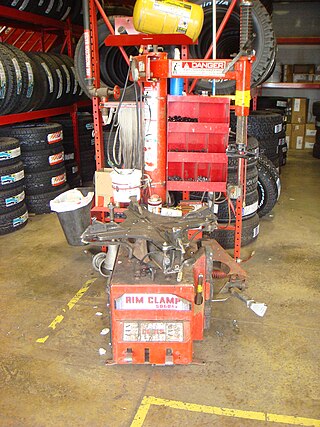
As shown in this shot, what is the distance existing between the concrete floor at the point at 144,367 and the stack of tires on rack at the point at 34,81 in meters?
1.80

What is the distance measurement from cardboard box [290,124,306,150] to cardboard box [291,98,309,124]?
11 cm

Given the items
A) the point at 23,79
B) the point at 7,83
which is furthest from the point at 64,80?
the point at 7,83

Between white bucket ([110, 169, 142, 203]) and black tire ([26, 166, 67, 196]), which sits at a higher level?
white bucket ([110, 169, 142, 203])

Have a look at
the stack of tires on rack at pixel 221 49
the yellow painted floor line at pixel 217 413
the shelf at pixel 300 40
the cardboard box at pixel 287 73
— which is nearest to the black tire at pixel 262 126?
→ the stack of tires on rack at pixel 221 49

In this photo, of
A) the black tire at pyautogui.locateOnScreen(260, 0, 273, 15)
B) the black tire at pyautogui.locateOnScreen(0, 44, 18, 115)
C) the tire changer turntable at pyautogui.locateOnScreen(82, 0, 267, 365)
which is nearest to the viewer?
the tire changer turntable at pyautogui.locateOnScreen(82, 0, 267, 365)

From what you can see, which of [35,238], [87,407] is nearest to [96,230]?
[87,407]

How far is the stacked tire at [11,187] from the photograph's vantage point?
4.62 m

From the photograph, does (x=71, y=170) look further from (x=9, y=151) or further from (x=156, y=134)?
(x=156, y=134)

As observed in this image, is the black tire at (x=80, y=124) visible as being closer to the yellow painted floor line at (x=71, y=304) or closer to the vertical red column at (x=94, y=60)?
the vertical red column at (x=94, y=60)

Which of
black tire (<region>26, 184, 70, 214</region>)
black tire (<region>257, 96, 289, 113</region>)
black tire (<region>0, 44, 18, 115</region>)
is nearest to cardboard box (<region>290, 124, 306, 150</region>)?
black tire (<region>257, 96, 289, 113</region>)

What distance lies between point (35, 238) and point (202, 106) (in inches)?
86.5

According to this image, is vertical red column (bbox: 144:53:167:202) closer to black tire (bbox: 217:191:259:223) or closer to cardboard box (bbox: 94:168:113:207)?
cardboard box (bbox: 94:168:113:207)

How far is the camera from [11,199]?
469cm

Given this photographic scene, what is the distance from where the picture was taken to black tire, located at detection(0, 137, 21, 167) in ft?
15.1
